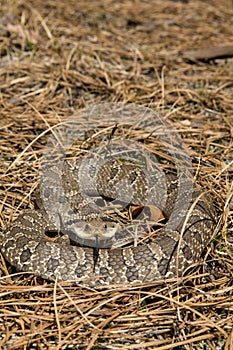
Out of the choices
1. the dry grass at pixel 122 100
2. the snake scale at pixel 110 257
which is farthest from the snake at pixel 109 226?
the dry grass at pixel 122 100

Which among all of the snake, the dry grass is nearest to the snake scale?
the snake

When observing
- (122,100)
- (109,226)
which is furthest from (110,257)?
(122,100)

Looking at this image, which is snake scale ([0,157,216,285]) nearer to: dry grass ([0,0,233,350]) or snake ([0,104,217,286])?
snake ([0,104,217,286])

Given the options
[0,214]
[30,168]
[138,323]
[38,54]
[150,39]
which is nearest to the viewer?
[138,323]

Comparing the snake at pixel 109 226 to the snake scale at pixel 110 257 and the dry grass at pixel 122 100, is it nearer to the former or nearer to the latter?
the snake scale at pixel 110 257

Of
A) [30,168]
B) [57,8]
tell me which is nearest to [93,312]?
[30,168]

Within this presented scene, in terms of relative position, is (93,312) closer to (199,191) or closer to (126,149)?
(199,191)

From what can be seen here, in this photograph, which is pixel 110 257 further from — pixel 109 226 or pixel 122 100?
pixel 122 100
